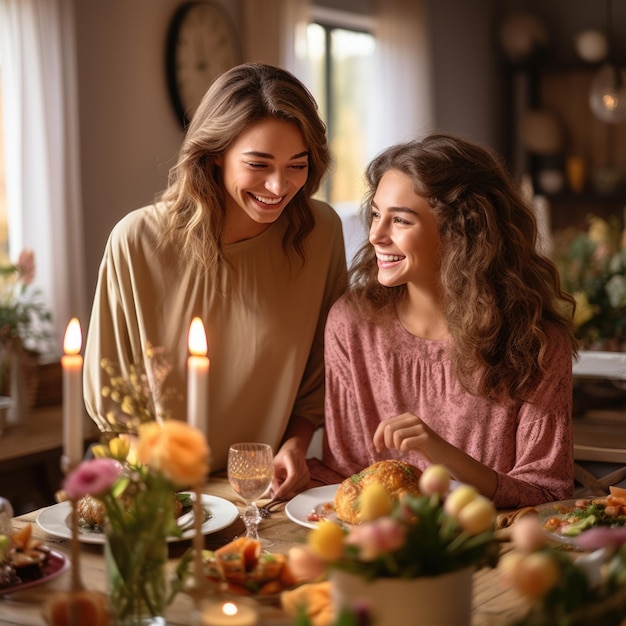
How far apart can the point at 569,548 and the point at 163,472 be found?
77cm

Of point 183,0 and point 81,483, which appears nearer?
point 81,483

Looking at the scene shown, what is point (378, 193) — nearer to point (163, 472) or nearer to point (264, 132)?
point (264, 132)

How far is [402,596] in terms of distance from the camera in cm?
117

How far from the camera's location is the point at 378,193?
2.17m

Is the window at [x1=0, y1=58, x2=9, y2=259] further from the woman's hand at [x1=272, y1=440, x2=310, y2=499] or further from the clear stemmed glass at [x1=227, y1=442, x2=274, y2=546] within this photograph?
the clear stemmed glass at [x1=227, y1=442, x2=274, y2=546]

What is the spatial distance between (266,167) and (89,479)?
110 centimetres

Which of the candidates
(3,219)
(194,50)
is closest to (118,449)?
(3,219)

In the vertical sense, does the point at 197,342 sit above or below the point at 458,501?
above

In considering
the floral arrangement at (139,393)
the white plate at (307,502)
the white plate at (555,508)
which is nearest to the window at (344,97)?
the floral arrangement at (139,393)

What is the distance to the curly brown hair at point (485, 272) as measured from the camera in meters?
2.06

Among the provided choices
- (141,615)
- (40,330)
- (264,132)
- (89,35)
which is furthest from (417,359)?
(89,35)

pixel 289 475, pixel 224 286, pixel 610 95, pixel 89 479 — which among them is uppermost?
pixel 610 95

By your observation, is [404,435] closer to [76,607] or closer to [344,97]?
[76,607]

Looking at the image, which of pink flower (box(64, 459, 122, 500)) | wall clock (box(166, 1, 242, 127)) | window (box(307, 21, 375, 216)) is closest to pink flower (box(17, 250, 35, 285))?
wall clock (box(166, 1, 242, 127))
